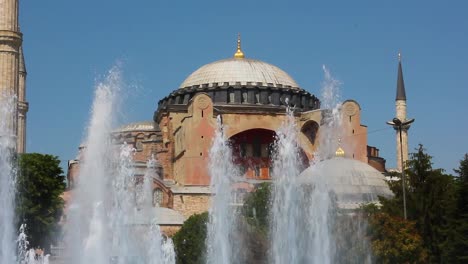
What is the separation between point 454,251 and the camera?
83.3 feet

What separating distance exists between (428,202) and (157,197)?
59.4ft

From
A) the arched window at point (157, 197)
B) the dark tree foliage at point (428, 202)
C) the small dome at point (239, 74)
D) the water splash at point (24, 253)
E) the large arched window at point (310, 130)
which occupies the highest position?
the small dome at point (239, 74)

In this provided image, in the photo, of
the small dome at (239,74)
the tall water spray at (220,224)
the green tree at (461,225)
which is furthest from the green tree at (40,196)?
the small dome at (239,74)

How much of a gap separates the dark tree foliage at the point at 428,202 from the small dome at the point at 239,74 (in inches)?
888

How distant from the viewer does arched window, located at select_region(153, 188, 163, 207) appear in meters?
42.7

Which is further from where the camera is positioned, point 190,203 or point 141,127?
point 141,127

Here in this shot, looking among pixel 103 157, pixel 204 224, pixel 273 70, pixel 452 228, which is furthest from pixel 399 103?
pixel 103 157

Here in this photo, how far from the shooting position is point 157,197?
43.2m

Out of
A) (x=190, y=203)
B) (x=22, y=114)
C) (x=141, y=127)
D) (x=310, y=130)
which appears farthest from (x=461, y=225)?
(x=141, y=127)

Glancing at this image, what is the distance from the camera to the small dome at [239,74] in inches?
2020

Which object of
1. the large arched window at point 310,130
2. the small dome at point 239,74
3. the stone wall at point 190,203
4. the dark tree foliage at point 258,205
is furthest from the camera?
the small dome at point 239,74

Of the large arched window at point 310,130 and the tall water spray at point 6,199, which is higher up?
the large arched window at point 310,130

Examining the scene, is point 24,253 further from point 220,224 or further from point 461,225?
point 461,225

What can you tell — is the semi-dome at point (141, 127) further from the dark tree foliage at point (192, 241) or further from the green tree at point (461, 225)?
the green tree at point (461, 225)
